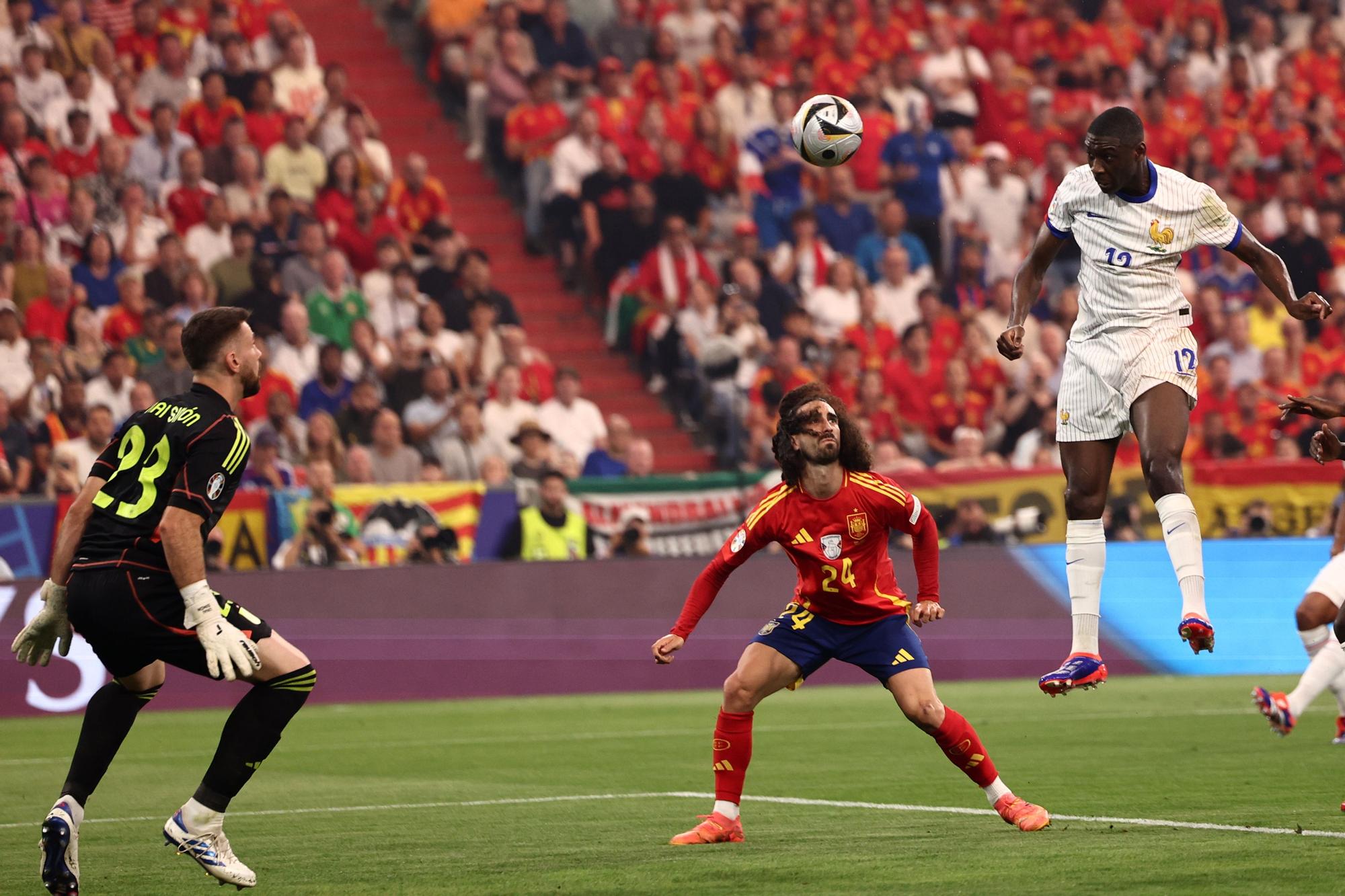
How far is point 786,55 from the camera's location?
2323 centimetres

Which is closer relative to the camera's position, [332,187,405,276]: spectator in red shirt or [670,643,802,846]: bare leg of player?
[670,643,802,846]: bare leg of player

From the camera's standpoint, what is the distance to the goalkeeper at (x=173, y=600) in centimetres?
705

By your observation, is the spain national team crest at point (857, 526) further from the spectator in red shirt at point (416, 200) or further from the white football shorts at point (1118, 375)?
the spectator in red shirt at point (416, 200)

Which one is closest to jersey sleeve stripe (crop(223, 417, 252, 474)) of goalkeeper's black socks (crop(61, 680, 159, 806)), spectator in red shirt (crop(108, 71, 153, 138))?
goalkeeper's black socks (crop(61, 680, 159, 806))

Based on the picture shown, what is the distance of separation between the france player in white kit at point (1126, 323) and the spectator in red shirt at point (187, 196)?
36.9ft

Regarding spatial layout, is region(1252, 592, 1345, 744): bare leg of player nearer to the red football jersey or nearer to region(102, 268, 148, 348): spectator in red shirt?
the red football jersey

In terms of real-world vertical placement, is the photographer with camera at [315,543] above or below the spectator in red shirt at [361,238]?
below

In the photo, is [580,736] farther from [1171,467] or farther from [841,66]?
[841,66]

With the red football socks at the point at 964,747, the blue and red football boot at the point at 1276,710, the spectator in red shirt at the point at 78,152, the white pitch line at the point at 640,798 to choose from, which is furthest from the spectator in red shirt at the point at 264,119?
the blue and red football boot at the point at 1276,710

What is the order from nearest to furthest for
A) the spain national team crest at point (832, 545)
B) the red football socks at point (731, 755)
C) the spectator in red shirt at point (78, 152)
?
the spain national team crest at point (832, 545) < the red football socks at point (731, 755) < the spectator in red shirt at point (78, 152)

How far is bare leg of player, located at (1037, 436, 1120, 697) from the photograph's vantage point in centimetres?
877

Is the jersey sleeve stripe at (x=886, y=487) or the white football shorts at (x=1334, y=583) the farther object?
the white football shorts at (x=1334, y=583)

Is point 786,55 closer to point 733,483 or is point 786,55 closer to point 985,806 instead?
point 733,483

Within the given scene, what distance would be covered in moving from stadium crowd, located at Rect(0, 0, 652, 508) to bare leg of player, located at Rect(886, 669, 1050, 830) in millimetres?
9039
